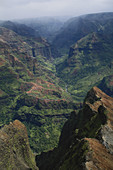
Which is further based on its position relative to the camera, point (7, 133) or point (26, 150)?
point (26, 150)

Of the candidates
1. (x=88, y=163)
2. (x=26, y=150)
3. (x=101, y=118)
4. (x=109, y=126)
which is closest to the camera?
(x=88, y=163)

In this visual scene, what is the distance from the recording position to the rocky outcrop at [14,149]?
144500 mm

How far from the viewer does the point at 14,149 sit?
158m

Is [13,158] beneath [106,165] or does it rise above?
beneath

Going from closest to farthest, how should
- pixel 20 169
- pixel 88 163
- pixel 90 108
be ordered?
pixel 88 163
pixel 20 169
pixel 90 108

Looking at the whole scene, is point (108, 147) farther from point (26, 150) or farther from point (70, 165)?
point (26, 150)

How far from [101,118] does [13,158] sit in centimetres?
8004

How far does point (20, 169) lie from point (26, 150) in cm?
2549

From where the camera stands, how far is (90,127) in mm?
140375

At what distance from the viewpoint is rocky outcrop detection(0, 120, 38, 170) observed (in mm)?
144500

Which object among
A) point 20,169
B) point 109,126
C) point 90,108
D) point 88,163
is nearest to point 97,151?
point 88,163

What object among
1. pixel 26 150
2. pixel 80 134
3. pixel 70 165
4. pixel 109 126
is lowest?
pixel 26 150

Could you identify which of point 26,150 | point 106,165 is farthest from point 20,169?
point 106,165

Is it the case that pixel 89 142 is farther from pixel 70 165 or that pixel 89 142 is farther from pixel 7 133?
pixel 7 133
